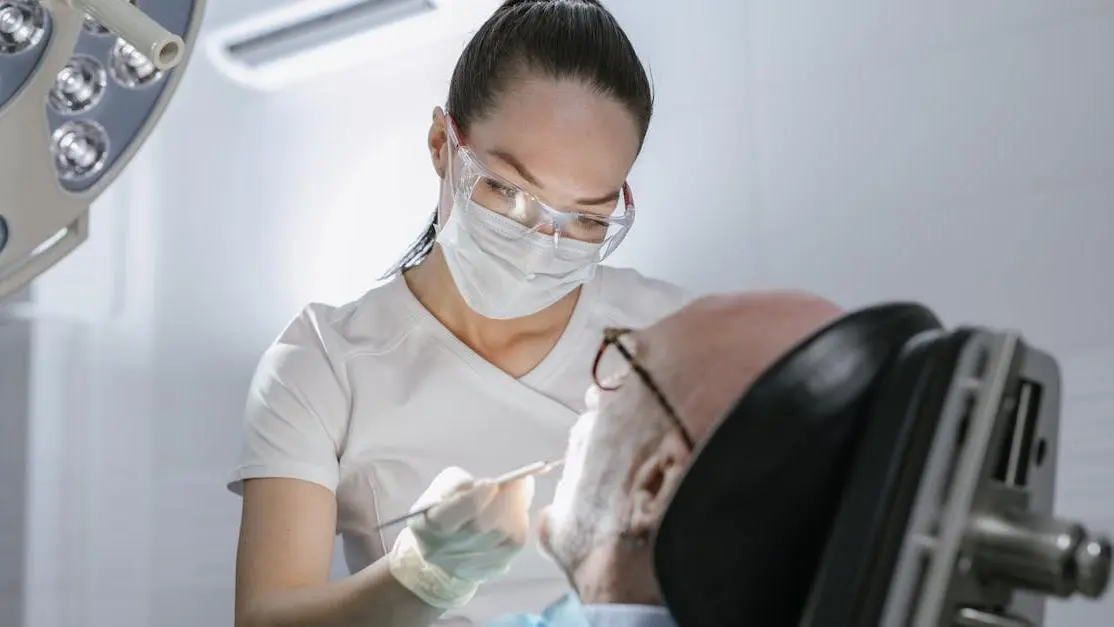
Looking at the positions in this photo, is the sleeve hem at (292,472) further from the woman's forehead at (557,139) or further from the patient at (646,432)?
the patient at (646,432)

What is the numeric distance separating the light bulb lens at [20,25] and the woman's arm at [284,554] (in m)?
0.63

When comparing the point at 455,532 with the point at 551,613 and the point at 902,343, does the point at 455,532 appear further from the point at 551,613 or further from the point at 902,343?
the point at 902,343

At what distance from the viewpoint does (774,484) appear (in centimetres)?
87

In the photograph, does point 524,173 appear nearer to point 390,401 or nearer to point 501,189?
point 501,189

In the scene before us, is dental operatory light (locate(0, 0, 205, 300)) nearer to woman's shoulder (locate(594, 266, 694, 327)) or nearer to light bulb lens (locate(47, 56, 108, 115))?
light bulb lens (locate(47, 56, 108, 115))

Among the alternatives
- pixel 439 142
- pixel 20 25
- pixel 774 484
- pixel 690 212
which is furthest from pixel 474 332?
pixel 774 484

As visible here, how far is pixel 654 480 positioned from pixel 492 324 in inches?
32.3

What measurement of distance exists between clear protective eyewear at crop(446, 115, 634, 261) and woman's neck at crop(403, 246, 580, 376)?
127mm

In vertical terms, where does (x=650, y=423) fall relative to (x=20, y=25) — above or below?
below

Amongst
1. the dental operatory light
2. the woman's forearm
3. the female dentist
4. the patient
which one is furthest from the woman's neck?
the patient

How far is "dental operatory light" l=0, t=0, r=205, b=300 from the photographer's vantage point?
1332mm

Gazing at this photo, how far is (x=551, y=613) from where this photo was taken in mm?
1173

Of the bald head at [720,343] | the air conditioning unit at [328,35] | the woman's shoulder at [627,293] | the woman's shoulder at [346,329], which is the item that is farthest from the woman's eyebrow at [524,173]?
the air conditioning unit at [328,35]

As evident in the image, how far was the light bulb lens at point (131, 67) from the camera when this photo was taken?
1.42 meters
